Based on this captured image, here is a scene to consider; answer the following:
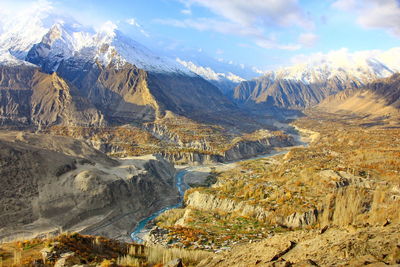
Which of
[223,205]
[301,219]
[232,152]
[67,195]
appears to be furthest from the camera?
[232,152]

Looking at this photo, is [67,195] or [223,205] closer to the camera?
[223,205]

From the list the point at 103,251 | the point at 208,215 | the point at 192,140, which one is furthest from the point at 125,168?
the point at 192,140

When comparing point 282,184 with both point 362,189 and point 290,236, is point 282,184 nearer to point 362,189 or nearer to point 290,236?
point 362,189

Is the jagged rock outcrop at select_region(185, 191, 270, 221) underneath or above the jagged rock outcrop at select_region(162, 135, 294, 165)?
underneath

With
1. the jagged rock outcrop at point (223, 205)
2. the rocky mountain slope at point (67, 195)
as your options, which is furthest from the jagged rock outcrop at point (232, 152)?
the jagged rock outcrop at point (223, 205)

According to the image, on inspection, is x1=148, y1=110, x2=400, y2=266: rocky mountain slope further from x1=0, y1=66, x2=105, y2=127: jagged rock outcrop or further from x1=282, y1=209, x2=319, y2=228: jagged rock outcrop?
x1=0, y1=66, x2=105, y2=127: jagged rock outcrop

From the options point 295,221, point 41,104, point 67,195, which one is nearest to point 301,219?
point 295,221

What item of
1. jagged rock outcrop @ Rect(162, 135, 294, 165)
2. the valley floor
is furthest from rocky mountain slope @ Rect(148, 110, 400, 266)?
jagged rock outcrop @ Rect(162, 135, 294, 165)

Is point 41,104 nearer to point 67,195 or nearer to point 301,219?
point 67,195

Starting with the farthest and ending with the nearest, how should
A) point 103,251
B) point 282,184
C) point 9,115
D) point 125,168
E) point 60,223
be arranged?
point 9,115 → point 125,168 → point 282,184 → point 60,223 → point 103,251
